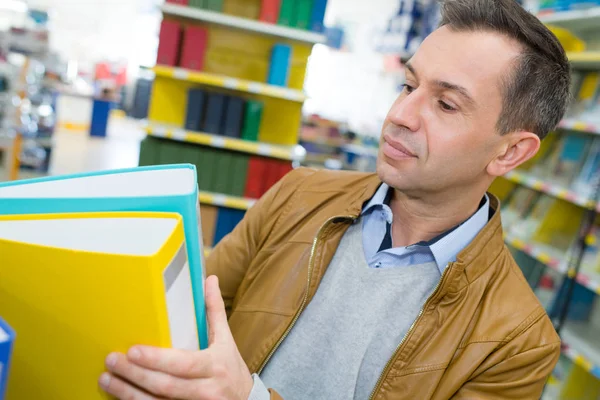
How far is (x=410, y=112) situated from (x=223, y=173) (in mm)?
2777

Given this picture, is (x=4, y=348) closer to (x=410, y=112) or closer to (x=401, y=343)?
(x=401, y=343)

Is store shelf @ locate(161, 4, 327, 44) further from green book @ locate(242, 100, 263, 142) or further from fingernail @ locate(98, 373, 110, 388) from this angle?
fingernail @ locate(98, 373, 110, 388)

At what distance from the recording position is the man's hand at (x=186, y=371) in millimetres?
542

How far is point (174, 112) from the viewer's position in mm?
4035

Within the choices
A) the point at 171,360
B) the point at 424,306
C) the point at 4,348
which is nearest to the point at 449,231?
the point at 424,306

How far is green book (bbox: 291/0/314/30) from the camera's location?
3.79 m

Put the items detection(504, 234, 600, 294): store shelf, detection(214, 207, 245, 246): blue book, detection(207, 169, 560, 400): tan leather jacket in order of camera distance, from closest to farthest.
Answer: detection(207, 169, 560, 400): tan leather jacket, detection(504, 234, 600, 294): store shelf, detection(214, 207, 245, 246): blue book

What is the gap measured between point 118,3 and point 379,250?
656 inches

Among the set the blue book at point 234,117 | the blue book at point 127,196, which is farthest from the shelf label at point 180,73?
the blue book at point 127,196

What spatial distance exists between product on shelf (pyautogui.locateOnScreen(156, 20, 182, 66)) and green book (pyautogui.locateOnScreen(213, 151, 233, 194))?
754 mm

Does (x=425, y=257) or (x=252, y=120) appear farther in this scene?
(x=252, y=120)

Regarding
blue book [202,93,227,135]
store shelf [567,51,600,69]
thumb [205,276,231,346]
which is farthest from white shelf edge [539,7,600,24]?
thumb [205,276,231,346]

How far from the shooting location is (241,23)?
370cm

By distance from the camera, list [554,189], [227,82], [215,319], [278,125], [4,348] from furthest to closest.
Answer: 1. [278,125]
2. [227,82]
3. [554,189]
4. [215,319]
5. [4,348]
